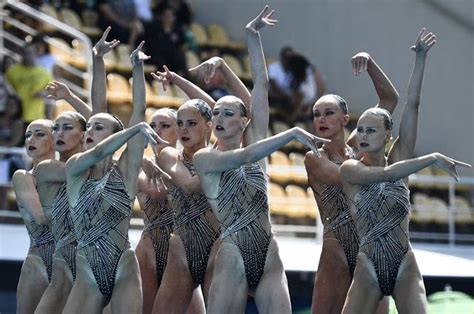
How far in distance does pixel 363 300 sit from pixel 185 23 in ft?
31.8

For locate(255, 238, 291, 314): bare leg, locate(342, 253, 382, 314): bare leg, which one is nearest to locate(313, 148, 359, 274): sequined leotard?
locate(342, 253, 382, 314): bare leg

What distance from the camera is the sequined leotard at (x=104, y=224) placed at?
9531 millimetres

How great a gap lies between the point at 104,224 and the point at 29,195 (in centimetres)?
109

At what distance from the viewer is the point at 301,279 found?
13148mm

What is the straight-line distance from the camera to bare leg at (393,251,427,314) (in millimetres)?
9344

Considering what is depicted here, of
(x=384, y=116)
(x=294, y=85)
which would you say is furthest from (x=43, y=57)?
(x=384, y=116)

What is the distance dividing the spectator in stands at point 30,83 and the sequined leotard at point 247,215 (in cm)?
520

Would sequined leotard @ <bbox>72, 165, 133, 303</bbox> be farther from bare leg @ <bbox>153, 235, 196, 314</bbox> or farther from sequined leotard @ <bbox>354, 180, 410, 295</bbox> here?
sequined leotard @ <bbox>354, 180, 410, 295</bbox>

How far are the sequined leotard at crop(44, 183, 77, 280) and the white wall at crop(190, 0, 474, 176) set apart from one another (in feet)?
25.5

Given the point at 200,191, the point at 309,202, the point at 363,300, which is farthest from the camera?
the point at 309,202

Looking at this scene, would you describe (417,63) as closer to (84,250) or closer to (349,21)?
(84,250)

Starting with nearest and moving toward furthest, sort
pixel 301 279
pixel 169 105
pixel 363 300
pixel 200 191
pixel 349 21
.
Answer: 1. pixel 363 300
2. pixel 200 191
3. pixel 301 279
4. pixel 169 105
5. pixel 349 21

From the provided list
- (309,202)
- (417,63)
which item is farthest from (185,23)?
(417,63)

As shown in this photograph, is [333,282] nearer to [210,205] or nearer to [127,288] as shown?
[210,205]
